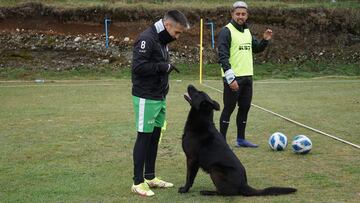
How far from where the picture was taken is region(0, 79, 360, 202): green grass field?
523cm

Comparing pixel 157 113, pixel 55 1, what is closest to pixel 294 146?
pixel 157 113

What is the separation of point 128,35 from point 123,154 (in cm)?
2033

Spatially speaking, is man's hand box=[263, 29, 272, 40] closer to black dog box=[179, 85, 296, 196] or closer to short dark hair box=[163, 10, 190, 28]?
black dog box=[179, 85, 296, 196]

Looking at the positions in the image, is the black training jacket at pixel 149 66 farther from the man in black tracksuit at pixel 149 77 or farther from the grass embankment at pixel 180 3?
the grass embankment at pixel 180 3

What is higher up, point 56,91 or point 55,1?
point 55,1

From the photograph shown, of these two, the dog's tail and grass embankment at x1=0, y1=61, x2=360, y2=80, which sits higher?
the dog's tail

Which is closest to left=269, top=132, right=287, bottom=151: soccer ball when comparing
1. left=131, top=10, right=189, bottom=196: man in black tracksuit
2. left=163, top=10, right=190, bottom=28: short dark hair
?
left=131, top=10, right=189, bottom=196: man in black tracksuit

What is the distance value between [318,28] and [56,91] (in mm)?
16988

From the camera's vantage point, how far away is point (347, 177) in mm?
5762

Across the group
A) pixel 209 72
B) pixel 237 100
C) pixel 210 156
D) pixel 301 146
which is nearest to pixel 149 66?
pixel 210 156

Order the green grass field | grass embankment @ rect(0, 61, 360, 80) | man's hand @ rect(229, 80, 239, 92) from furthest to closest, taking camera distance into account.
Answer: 1. grass embankment @ rect(0, 61, 360, 80)
2. man's hand @ rect(229, 80, 239, 92)
3. the green grass field

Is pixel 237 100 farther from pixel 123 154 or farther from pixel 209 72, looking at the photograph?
pixel 209 72

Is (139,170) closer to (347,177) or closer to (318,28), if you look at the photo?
(347,177)

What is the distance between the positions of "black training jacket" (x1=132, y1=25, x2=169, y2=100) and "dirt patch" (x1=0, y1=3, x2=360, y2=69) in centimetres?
1965
